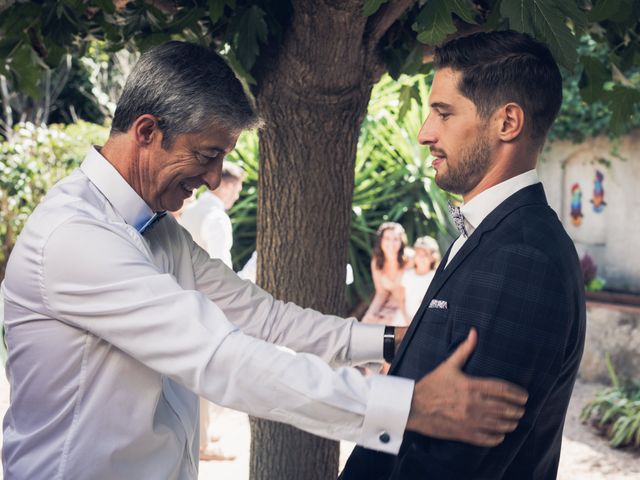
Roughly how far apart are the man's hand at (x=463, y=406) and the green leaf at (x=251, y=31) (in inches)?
58.5

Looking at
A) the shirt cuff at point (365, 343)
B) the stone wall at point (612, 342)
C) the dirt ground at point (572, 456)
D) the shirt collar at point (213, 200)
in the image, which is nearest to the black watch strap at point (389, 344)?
the shirt cuff at point (365, 343)

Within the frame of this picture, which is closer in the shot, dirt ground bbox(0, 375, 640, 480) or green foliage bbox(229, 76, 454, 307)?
dirt ground bbox(0, 375, 640, 480)

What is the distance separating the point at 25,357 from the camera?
7.24 ft

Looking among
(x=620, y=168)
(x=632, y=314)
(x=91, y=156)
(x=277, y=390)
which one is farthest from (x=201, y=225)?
(x=620, y=168)

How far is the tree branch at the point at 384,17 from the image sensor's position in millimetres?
2998

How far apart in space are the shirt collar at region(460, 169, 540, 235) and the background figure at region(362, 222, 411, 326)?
219 inches

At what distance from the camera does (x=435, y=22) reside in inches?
95.7

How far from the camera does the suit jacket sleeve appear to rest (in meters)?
1.97

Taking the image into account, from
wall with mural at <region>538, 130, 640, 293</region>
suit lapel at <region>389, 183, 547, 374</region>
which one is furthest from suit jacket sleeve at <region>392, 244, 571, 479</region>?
wall with mural at <region>538, 130, 640, 293</region>

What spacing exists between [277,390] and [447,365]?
0.39 m

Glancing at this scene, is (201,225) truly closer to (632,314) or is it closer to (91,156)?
(91,156)

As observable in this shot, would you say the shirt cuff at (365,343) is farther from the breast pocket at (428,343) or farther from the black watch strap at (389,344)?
the breast pocket at (428,343)

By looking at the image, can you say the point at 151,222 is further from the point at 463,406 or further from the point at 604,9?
the point at 604,9

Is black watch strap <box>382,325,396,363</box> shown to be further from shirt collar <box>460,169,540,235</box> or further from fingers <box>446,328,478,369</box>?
fingers <box>446,328,478,369</box>
